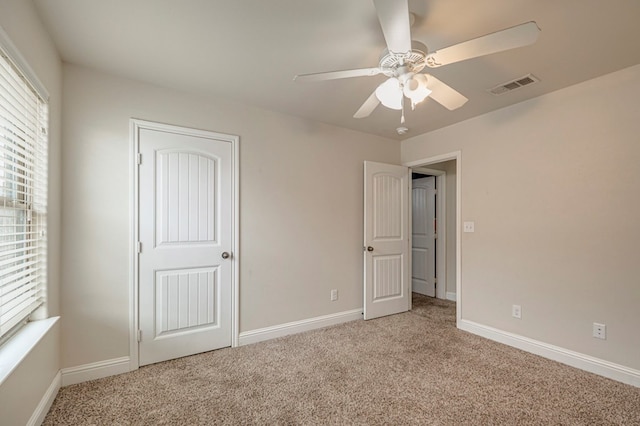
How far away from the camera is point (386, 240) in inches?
151

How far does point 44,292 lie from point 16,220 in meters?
0.55

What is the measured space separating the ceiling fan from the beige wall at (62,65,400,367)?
138 cm

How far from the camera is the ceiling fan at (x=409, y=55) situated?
1.23 meters

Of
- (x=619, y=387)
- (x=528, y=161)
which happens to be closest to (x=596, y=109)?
(x=528, y=161)

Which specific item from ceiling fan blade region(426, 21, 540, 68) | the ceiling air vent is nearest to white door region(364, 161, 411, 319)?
the ceiling air vent

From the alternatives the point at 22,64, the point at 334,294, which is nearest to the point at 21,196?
the point at 22,64

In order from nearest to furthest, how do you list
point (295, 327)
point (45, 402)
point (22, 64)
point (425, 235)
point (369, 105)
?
1. point (22, 64)
2. point (45, 402)
3. point (369, 105)
4. point (295, 327)
5. point (425, 235)

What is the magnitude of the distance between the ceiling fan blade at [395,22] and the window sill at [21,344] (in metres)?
2.23

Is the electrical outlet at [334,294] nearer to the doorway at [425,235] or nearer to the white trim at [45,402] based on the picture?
the doorway at [425,235]

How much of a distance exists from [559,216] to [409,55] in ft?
7.01

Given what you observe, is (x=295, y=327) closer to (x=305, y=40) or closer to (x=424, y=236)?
(x=305, y=40)

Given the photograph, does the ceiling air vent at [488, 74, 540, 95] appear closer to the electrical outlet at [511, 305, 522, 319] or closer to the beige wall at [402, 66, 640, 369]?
the beige wall at [402, 66, 640, 369]

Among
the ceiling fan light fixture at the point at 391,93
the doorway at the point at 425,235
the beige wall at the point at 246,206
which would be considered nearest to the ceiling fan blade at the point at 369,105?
the ceiling fan light fixture at the point at 391,93

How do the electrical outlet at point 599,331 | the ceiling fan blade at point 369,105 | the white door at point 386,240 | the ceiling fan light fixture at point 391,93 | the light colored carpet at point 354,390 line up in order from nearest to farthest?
the ceiling fan light fixture at point 391,93 → the light colored carpet at point 354,390 → the ceiling fan blade at point 369,105 → the electrical outlet at point 599,331 → the white door at point 386,240
